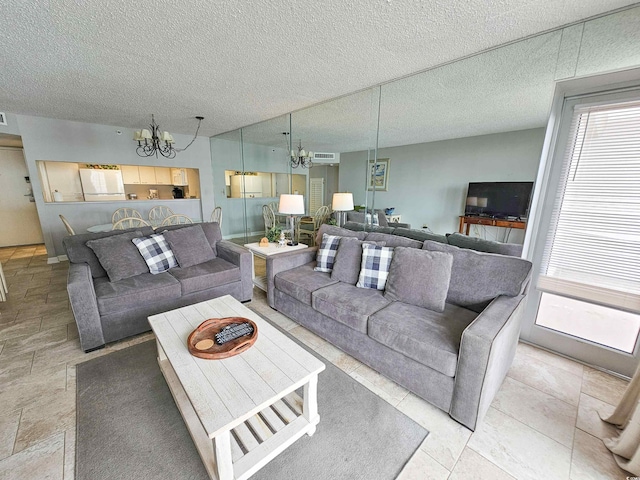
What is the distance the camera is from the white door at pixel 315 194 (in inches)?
187

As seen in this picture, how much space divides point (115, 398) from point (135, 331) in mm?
733

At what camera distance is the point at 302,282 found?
243 cm

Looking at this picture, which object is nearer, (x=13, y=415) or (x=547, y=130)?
(x=13, y=415)

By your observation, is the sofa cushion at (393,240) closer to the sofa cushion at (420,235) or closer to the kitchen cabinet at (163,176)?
the sofa cushion at (420,235)

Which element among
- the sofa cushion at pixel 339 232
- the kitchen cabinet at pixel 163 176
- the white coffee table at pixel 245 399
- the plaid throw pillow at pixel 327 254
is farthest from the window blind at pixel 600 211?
the kitchen cabinet at pixel 163 176

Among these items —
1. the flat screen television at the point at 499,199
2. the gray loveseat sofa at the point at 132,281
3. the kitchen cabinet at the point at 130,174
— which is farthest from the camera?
the kitchen cabinet at the point at 130,174

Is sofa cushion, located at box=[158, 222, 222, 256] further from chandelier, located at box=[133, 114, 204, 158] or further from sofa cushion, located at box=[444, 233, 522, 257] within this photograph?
sofa cushion, located at box=[444, 233, 522, 257]

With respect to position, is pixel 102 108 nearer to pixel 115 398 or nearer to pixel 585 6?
pixel 115 398

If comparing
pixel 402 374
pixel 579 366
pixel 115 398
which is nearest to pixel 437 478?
pixel 402 374

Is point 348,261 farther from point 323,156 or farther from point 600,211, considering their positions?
point 323,156

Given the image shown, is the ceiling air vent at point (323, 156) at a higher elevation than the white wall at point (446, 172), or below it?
higher

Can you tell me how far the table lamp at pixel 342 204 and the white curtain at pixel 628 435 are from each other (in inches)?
103

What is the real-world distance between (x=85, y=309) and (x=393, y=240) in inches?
104

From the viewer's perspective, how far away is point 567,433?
1.43 meters
